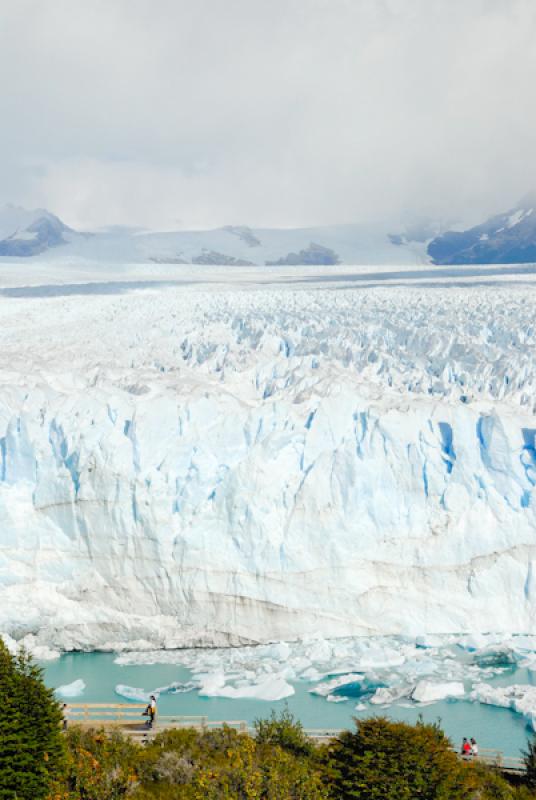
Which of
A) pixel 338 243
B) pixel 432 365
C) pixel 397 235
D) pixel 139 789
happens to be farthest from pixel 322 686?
pixel 397 235

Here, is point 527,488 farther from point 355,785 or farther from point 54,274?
point 54,274

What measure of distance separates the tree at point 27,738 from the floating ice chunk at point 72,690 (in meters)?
3.19

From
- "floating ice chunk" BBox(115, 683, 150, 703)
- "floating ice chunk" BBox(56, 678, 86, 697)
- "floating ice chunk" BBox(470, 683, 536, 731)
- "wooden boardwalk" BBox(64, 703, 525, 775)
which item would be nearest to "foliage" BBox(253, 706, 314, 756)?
"wooden boardwalk" BBox(64, 703, 525, 775)

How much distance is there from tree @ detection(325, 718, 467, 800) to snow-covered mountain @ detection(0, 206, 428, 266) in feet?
110

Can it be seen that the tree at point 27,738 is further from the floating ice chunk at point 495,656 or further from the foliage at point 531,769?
the floating ice chunk at point 495,656

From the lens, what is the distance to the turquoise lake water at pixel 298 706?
387 inches

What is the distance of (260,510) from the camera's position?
12250mm

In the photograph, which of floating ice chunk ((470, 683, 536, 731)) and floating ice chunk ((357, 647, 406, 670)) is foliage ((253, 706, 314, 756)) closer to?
floating ice chunk ((357, 647, 406, 670))

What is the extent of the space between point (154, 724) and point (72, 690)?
164 cm

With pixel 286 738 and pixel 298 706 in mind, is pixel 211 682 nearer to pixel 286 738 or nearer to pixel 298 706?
pixel 298 706

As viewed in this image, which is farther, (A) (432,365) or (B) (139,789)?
(A) (432,365)

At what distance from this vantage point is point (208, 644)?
11695 mm

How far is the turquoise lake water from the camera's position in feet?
32.3

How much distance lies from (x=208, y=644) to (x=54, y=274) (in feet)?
62.4
